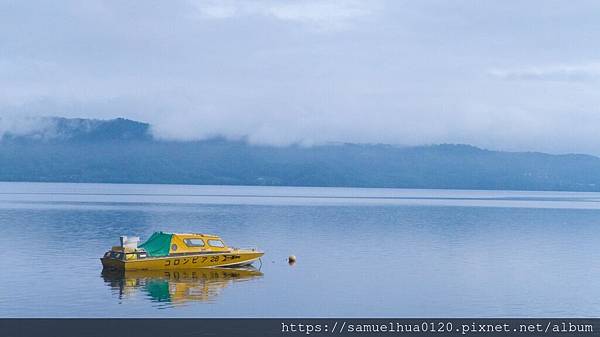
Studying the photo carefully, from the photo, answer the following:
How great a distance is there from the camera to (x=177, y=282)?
6638 centimetres

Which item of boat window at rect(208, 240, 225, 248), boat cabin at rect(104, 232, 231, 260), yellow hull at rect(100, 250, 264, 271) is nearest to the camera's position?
yellow hull at rect(100, 250, 264, 271)

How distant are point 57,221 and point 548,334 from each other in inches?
4333

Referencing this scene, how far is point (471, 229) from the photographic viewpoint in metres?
142

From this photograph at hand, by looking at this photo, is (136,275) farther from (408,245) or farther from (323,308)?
(408,245)

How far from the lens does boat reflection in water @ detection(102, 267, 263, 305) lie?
192 feet

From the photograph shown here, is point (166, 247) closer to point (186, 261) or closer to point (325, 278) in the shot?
point (186, 261)

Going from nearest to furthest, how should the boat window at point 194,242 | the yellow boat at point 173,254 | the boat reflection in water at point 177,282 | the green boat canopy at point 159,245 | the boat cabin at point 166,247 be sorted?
the boat reflection in water at point 177,282 < the yellow boat at point 173,254 < the boat cabin at point 166,247 < the green boat canopy at point 159,245 < the boat window at point 194,242

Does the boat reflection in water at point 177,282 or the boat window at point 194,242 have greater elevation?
the boat window at point 194,242

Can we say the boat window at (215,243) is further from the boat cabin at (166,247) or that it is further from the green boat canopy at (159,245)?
the green boat canopy at (159,245)

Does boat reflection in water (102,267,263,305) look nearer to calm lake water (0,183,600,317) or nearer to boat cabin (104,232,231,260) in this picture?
calm lake water (0,183,600,317)

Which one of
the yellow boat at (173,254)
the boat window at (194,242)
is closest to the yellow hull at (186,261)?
the yellow boat at (173,254)

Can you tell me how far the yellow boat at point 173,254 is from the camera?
70.9m

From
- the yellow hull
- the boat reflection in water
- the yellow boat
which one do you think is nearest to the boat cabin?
the yellow boat

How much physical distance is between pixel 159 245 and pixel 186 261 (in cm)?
267
